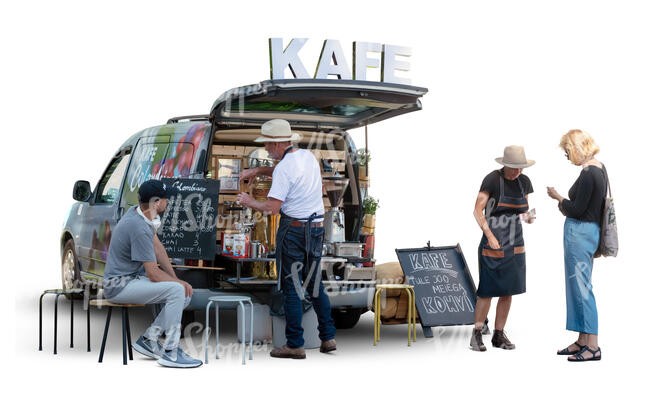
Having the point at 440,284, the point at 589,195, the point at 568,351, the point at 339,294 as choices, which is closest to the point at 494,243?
the point at 589,195

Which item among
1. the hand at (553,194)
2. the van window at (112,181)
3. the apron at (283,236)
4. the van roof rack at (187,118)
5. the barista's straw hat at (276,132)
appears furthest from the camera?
the van window at (112,181)

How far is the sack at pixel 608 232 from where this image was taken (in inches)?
309

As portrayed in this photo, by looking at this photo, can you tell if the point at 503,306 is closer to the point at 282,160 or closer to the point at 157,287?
the point at 282,160

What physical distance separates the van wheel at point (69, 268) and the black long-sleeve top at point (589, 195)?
5690mm

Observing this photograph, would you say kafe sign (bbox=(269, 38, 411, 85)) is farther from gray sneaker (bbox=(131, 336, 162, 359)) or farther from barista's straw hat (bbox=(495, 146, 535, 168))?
gray sneaker (bbox=(131, 336, 162, 359))

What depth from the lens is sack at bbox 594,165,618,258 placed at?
309 inches

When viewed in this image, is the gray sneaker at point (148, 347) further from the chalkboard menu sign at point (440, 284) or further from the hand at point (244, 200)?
the chalkboard menu sign at point (440, 284)

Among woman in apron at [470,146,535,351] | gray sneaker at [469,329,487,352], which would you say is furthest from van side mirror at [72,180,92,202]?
gray sneaker at [469,329,487,352]

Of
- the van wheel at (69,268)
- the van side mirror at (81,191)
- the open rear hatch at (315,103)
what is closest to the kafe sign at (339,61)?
the open rear hatch at (315,103)

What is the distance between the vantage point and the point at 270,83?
7.68 meters

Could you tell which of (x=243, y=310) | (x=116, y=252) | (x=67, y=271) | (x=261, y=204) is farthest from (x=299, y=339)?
(x=67, y=271)

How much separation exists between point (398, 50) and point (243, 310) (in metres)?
2.76

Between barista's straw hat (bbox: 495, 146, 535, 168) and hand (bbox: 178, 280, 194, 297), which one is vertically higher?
barista's straw hat (bbox: 495, 146, 535, 168)

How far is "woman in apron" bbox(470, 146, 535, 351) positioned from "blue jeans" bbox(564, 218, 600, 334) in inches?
19.8
